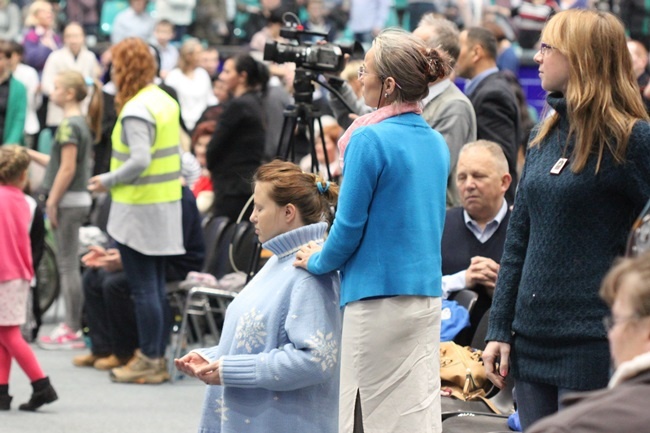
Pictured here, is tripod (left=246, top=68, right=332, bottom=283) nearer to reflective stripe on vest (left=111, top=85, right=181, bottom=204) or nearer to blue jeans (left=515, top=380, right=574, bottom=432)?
reflective stripe on vest (left=111, top=85, right=181, bottom=204)

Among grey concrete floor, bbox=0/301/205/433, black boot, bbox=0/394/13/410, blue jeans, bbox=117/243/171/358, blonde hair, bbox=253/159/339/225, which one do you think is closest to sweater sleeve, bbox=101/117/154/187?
blue jeans, bbox=117/243/171/358

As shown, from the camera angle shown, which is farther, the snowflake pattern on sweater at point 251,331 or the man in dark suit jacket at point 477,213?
the man in dark suit jacket at point 477,213

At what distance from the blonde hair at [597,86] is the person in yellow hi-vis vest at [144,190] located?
141 inches

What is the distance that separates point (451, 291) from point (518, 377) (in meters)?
1.76

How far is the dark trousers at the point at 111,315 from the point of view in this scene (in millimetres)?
6469

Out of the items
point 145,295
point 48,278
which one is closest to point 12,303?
point 145,295

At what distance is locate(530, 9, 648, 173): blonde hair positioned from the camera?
2674 millimetres

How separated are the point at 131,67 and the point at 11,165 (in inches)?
33.8

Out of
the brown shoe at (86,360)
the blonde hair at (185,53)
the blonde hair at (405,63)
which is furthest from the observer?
the blonde hair at (185,53)

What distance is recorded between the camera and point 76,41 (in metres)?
11.4

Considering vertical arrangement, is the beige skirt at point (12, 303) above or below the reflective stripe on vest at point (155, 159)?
below

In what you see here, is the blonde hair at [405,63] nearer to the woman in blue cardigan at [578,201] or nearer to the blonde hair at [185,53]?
the woman in blue cardigan at [578,201]

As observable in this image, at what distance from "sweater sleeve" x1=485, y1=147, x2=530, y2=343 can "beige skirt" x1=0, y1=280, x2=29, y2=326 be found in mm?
3141

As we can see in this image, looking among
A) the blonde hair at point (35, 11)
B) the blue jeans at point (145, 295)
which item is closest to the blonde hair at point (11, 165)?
the blue jeans at point (145, 295)
